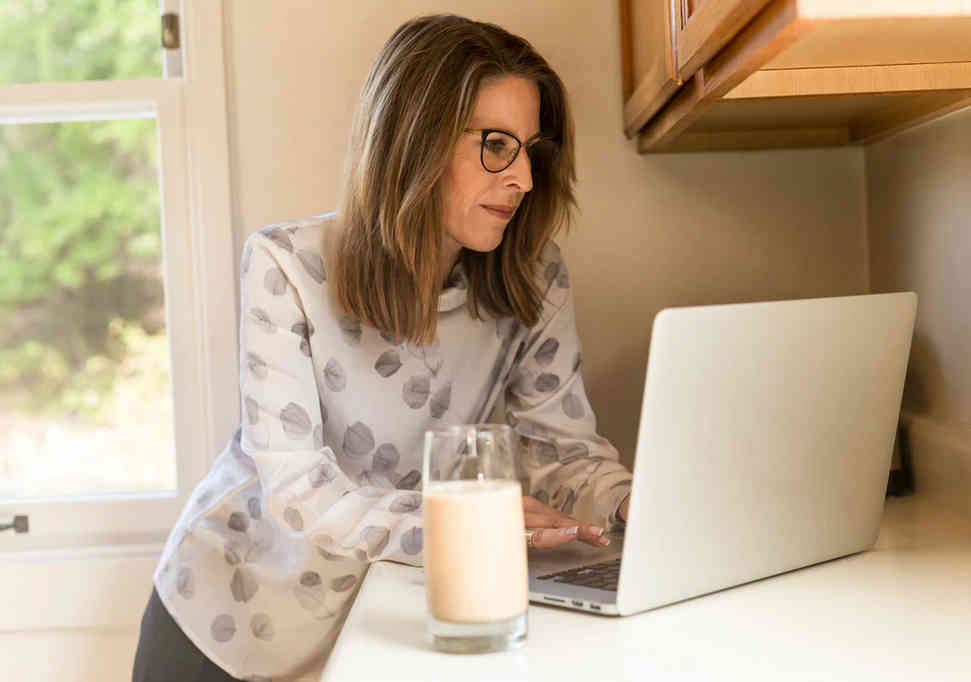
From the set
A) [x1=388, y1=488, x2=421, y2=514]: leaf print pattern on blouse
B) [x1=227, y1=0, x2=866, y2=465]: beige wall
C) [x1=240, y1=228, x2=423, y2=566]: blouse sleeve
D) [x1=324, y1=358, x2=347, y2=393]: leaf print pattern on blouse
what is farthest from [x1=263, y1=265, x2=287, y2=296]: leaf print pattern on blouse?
[x1=227, y1=0, x2=866, y2=465]: beige wall

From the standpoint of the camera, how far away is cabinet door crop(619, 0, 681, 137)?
121 cm

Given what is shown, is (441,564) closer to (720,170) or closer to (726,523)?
(726,523)

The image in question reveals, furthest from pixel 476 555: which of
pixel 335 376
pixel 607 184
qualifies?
pixel 607 184

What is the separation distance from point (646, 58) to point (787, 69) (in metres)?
0.42

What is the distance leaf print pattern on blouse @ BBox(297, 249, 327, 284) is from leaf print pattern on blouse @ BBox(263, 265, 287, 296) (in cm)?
3

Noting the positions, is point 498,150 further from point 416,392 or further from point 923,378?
point 923,378

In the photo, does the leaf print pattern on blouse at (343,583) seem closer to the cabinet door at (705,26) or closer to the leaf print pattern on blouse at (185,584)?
the leaf print pattern on blouse at (185,584)

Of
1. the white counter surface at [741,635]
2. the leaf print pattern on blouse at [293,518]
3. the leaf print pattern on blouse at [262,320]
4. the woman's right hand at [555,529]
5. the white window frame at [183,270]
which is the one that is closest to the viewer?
the white counter surface at [741,635]

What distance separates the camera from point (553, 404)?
1.44 meters

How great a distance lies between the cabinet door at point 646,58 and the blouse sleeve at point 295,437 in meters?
0.48

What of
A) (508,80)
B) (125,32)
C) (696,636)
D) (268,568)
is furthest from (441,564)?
(125,32)

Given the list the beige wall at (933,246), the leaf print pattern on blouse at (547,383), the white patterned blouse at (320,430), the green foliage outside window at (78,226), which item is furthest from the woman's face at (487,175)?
the green foliage outside window at (78,226)

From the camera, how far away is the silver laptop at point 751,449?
0.85 meters

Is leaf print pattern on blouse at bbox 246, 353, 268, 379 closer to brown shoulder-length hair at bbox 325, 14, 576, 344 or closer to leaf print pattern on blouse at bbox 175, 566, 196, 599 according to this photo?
brown shoulder-length hair at bbox 325, 14, 576, 344
